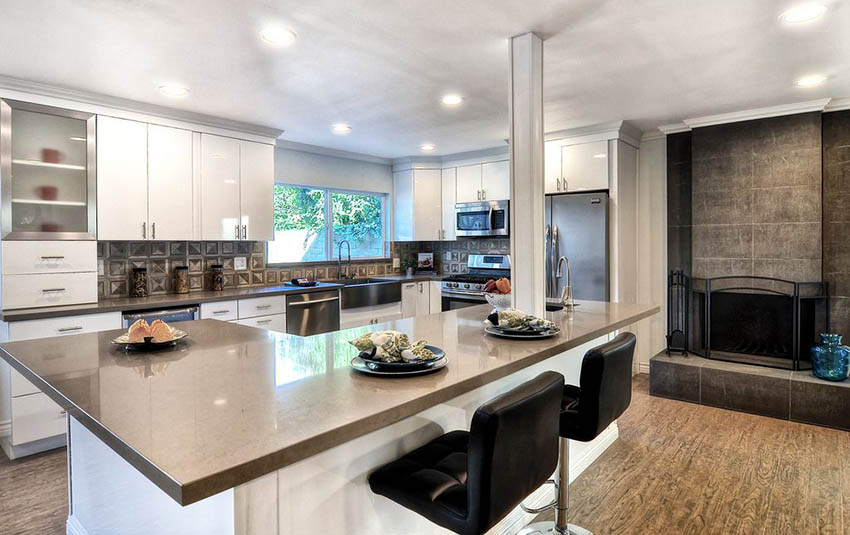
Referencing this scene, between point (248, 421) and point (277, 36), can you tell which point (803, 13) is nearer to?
point (277, 36)

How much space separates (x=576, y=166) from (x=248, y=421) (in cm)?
409

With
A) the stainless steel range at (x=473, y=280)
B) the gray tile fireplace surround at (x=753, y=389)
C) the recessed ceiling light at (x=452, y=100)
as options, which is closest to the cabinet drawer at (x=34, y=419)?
the recessed ceiling light at (x=452, y=100)

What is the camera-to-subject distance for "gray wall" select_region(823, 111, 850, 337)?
371 cm

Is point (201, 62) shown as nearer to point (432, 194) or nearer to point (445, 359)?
point (445, 359)

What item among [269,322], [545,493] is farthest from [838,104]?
[269,322]

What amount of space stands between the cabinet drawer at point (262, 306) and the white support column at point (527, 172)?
239cm

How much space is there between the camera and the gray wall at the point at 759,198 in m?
3.75

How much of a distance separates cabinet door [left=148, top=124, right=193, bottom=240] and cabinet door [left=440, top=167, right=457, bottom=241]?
9.29ft

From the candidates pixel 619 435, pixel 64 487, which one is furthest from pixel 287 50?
pixel 619 435

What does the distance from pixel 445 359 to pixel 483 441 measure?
44 cm

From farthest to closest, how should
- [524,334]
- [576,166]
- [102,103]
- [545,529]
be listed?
1. [576,166]
2. [102,103]
3. [545,529]
4. [524,334]

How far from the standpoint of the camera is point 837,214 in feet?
12.3

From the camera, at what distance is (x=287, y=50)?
2549 mm

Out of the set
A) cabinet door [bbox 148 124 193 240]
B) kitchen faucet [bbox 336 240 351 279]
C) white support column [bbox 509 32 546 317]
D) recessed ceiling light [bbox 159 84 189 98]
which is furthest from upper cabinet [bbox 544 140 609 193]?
cabinet door [bbox 148 124 193 240]
